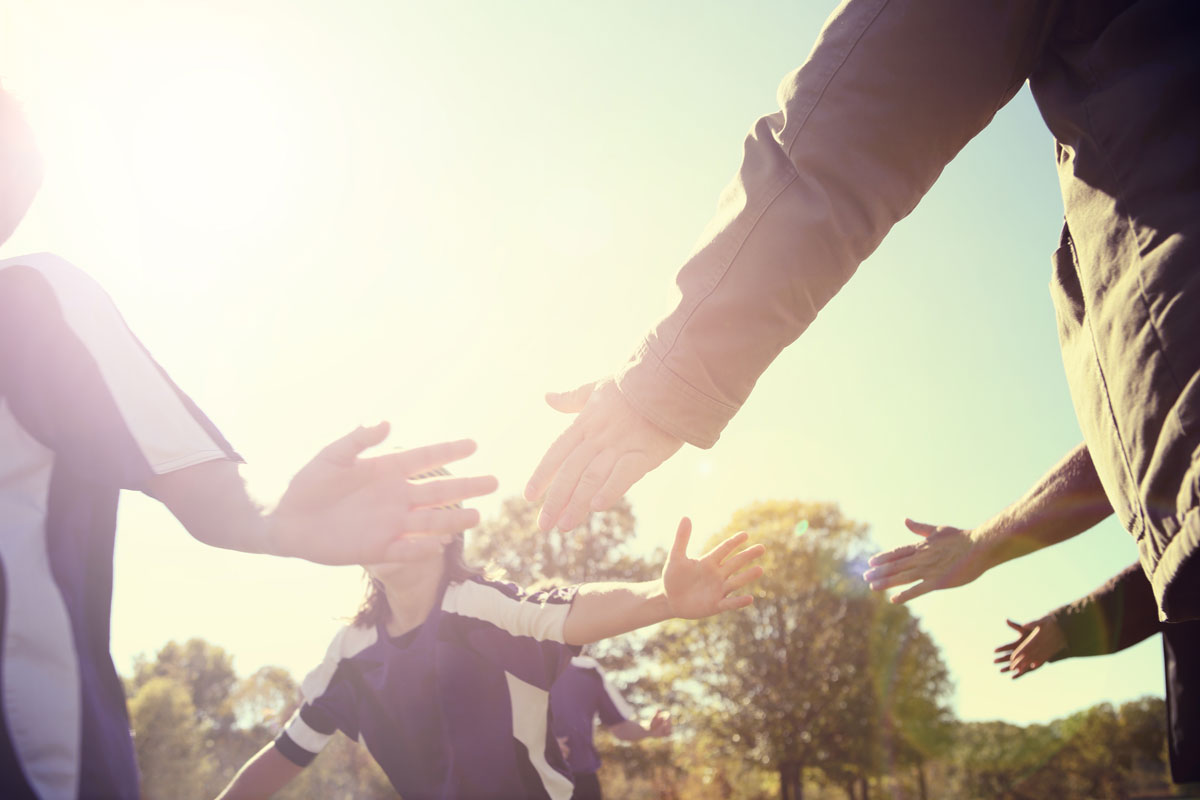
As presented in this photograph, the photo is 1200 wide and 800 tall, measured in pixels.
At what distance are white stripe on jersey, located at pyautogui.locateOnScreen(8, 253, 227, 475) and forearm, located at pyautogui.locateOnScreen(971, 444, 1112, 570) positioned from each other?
3.11 m

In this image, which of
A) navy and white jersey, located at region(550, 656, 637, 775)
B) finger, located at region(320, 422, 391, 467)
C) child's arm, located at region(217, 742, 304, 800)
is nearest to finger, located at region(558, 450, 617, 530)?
finger, located at region(320, 422, 391, 467)

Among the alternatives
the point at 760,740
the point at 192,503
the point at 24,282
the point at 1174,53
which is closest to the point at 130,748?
the point at 192,503

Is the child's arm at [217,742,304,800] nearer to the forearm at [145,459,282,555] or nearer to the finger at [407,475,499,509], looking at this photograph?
the forearm at [145,459,282,555]

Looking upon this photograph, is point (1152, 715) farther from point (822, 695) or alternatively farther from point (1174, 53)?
point (1174, 53)

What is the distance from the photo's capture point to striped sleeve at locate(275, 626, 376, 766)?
4320 millimetres

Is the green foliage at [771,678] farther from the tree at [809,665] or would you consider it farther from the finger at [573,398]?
the finger at [573,398]

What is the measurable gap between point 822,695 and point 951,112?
2756 centimetres

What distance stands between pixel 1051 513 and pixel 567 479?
2215mm

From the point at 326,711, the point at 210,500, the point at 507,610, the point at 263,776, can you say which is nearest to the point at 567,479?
the point at 210,500

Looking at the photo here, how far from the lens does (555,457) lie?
6.87 feet

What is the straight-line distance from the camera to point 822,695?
83.2 ft

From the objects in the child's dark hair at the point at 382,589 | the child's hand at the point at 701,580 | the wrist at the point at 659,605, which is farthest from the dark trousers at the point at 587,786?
the child's hand at the point at 701,580

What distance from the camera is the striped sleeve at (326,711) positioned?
4320 millimetres

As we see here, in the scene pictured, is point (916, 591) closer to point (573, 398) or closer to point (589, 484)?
point (573, 398)
